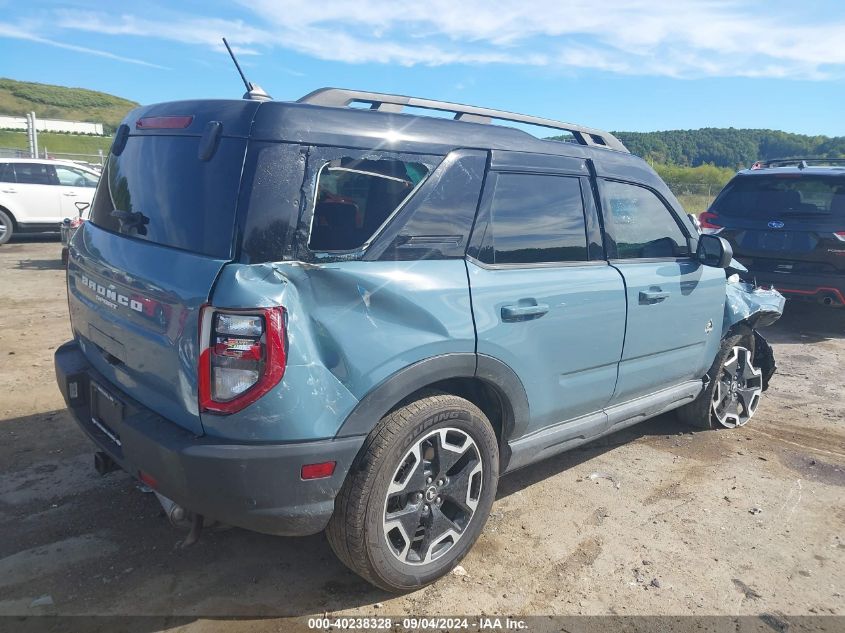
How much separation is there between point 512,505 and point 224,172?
7.66ft

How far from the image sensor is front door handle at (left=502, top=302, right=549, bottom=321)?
2.95 meters

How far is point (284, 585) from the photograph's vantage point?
2.86m

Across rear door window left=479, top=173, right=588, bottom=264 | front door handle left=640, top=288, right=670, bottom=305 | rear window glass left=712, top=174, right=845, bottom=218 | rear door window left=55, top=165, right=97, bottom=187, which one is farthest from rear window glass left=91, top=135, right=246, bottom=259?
rear door window left=55, top=165, right=97, bottom=187

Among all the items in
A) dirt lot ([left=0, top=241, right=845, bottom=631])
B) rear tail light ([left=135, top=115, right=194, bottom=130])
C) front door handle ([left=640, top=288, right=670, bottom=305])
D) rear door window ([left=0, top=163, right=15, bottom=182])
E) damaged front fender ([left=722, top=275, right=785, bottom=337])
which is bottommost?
A: dirt lot ([left=0, top=241, right=845, bottom=631])

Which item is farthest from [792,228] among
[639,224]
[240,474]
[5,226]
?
[5,226]

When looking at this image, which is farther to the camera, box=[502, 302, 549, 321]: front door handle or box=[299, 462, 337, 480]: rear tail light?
box=[502, 302, 549, 321]: front door handle

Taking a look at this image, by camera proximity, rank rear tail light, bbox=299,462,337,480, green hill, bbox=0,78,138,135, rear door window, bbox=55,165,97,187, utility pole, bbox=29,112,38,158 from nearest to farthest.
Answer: rear tail light, bbox=299,462,337,480, rear door window, bbox=55,165,97,187, utility pole, bbox=29,112,38,158, green hill, bbox=0,78,138,135

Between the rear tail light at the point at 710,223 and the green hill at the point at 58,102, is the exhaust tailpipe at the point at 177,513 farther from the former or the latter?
the green hill at the point at 58,102

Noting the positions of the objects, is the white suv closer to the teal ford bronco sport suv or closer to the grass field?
the teal ford bronco sport suv

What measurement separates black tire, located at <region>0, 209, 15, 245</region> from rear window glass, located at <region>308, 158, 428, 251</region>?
530 inches

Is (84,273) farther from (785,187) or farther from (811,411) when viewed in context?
(785,187)

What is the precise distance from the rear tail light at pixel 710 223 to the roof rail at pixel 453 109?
14.4 ft

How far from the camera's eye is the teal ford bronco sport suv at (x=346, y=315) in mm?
2326

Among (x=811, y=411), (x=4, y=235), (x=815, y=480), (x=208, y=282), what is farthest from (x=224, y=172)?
(x=4, y=235)
